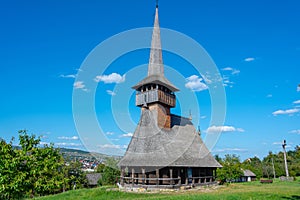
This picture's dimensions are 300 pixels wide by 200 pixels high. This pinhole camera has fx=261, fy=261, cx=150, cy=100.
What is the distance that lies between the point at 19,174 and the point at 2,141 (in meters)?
3.68

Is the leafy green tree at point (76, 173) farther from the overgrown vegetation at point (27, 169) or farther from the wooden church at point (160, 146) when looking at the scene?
the overgrown vegetation at point (27, 169)

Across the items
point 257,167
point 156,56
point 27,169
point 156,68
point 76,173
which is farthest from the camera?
point 257,167

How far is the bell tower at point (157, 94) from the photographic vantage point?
1124 inches

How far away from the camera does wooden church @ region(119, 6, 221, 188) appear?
2403cm

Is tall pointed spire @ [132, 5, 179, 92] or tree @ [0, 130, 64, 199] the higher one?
tall pointed spire @ [132, 5, 179, 92]

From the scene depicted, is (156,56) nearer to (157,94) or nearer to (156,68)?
(156,68)

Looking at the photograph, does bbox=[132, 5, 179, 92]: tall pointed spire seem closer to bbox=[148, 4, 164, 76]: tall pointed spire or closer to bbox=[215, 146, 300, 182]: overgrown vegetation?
bbox=[148, 4, 164, 76]: tall pointed spire

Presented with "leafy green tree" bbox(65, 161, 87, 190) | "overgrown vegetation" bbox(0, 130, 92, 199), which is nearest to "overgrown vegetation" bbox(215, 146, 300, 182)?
"leafy green tree" bbox(65, 161, 87, 190)

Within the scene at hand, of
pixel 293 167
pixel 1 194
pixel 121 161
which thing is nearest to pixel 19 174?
pixel 1 194

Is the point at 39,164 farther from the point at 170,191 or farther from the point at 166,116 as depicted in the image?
the point at 166,116

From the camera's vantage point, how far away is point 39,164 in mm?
15273

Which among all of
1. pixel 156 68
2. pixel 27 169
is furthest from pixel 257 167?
pixel 27 169

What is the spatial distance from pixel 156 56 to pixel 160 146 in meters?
13.3

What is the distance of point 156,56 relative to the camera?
110 feet
